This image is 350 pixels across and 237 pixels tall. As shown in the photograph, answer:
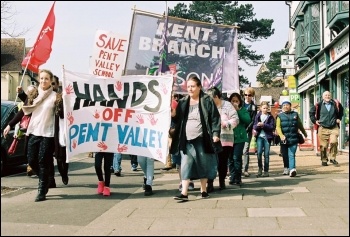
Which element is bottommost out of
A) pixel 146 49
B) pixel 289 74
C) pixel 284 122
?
pixel 284 122

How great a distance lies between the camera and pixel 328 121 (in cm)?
1326

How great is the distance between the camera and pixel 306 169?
1255 cm

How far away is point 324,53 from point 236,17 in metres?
25.4

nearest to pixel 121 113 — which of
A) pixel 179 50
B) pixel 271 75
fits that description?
pixel 179 50

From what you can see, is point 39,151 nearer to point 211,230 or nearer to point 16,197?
point 16,197

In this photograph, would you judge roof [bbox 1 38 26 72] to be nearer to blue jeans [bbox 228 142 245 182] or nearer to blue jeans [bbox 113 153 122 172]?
blue jeans [bbox 113 153 122 172]

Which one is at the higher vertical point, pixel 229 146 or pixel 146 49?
pixel 146 49

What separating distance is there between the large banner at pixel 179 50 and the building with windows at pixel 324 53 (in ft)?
24.2

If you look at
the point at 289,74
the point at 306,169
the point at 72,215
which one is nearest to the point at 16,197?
the point at 72,215

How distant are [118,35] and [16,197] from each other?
465 cm

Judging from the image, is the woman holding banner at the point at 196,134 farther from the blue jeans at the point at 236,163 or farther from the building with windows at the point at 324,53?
the building with windows at the point at 324,53

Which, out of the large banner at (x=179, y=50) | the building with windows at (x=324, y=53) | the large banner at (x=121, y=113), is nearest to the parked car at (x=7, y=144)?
the large banner at (x=179, y=50)

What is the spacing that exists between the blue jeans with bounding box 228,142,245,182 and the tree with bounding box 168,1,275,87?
31554mm

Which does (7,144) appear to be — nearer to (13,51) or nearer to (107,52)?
(107,52)
